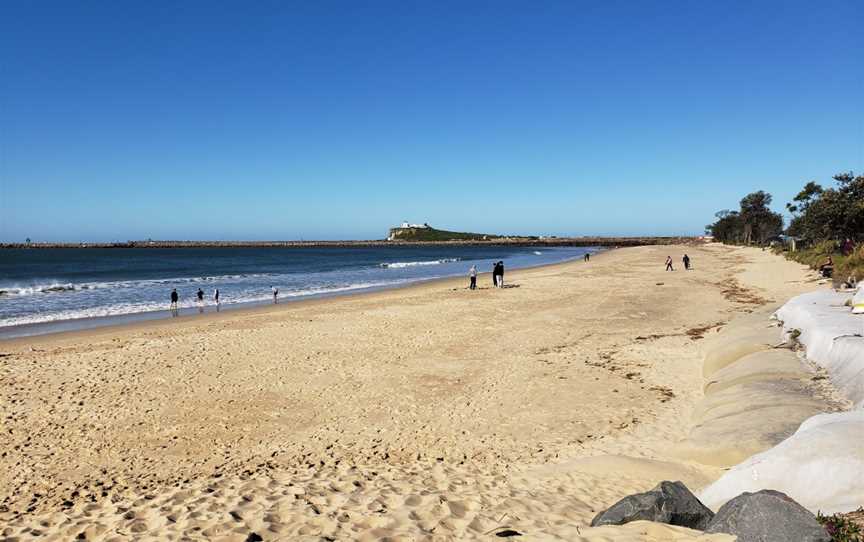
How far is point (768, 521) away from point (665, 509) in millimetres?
886

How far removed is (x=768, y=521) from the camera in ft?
12.0

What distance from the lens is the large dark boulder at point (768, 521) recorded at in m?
3.53

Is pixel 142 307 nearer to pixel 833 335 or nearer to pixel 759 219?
pixel 833 335

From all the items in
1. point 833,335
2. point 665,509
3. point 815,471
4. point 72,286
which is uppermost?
point 833,335

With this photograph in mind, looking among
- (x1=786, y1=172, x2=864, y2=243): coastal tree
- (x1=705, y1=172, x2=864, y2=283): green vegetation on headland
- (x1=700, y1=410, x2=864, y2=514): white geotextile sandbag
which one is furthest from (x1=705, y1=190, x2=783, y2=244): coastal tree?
(x1=700, y1=410, x2=864, y2=514): white geotextile sandbag

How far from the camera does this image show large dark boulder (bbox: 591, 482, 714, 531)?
4.36 metres

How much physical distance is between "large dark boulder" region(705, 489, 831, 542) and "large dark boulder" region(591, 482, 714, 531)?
299 millimetres

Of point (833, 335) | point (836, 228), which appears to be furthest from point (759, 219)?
point (833, 335)

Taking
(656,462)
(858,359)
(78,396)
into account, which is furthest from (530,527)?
(78,396)

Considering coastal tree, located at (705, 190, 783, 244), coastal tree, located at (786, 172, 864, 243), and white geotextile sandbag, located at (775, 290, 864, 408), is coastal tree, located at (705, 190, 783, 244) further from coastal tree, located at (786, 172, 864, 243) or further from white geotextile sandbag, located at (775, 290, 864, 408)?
white geotextile sandbag, located at (775, 290, 864, 408)

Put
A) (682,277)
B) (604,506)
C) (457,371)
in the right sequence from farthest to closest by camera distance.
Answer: (682,277)
(457,371)
(604,506)

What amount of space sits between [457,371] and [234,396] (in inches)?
207

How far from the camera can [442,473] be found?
22.9 ft

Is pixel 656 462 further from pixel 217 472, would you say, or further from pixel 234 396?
pixel 234 396
